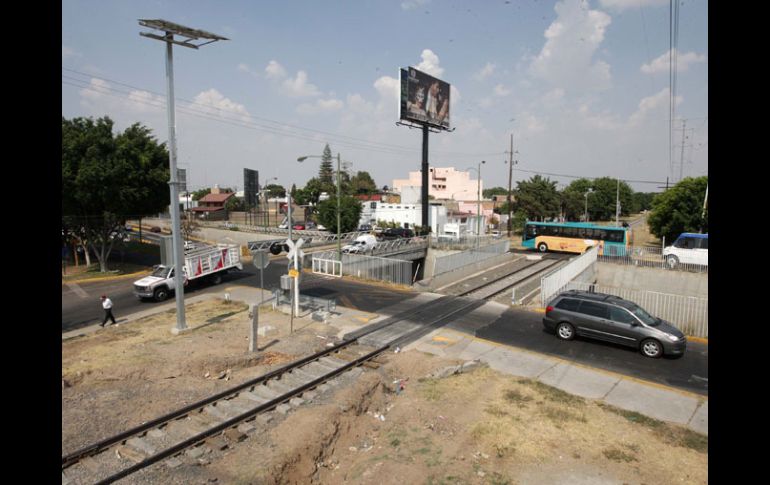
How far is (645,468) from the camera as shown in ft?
25.7

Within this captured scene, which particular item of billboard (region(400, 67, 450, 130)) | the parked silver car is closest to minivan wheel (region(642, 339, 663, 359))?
the parked silver car

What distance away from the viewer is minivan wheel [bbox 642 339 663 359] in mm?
13546

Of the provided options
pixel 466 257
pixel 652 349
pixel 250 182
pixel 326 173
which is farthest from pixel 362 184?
pixel 652 349

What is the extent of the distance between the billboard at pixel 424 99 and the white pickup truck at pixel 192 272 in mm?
27321

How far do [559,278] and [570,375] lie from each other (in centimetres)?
1063

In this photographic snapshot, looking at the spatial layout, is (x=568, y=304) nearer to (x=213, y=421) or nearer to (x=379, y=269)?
(x=213, y=421)

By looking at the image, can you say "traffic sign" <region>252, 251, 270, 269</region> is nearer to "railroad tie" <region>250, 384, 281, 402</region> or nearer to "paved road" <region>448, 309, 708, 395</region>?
"railroad tie" <region>250, 384, 281, 402</region>

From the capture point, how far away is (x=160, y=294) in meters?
21.3

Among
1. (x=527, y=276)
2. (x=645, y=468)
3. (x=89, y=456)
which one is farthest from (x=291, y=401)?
(x=527, y=276)

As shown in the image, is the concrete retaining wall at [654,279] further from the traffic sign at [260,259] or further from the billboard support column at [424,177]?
the traffic sign at [260,259]

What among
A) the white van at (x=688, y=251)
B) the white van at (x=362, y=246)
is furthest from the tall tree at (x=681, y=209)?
the white van at (x=362, y=246)

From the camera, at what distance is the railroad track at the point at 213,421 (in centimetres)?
807
